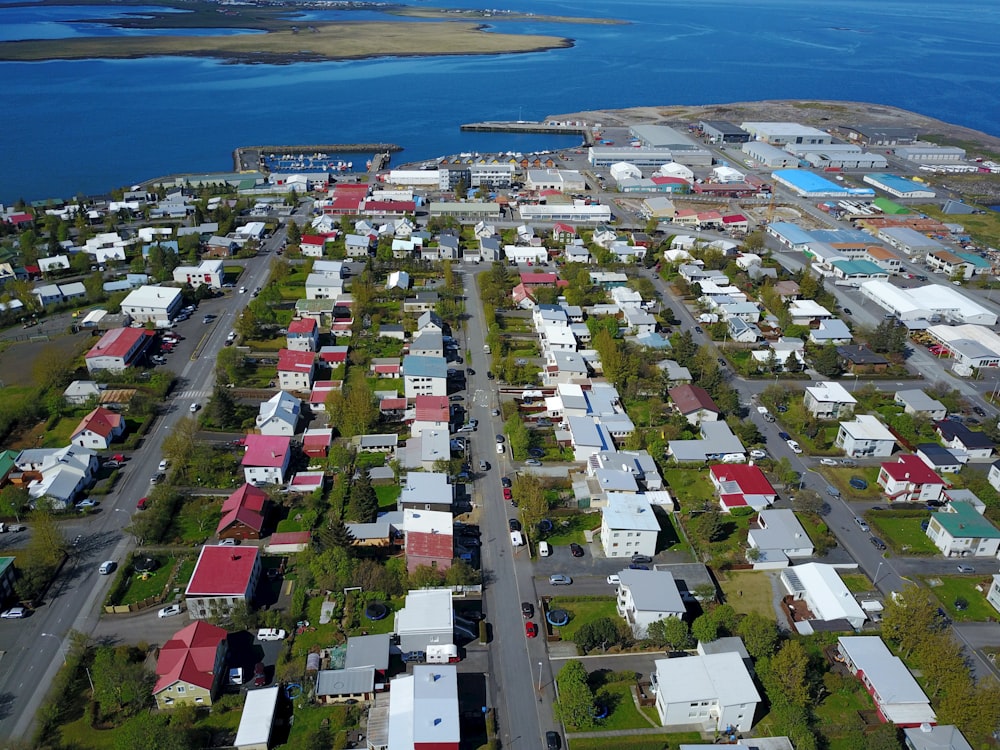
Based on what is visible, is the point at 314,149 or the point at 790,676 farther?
the point at 314,149

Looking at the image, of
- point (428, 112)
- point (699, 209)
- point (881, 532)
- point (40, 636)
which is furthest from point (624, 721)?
point (428, 112)

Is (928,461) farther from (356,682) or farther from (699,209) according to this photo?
(699,209)

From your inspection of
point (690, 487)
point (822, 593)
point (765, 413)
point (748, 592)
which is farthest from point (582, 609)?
point (765, 413)

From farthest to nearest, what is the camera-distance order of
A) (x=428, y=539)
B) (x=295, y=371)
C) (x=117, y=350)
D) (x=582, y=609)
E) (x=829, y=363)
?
(x=829, y=363), (x=117, y=350), (x=295, y=371), (x=428, y=539), (x=582, y=609)

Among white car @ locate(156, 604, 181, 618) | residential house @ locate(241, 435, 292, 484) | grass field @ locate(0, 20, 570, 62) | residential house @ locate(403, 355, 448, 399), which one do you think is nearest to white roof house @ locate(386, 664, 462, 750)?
white car @ locate(156, 604, 181, 618)

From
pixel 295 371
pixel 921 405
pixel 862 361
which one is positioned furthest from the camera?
pixel 862 361

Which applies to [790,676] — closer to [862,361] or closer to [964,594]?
[964,594]
